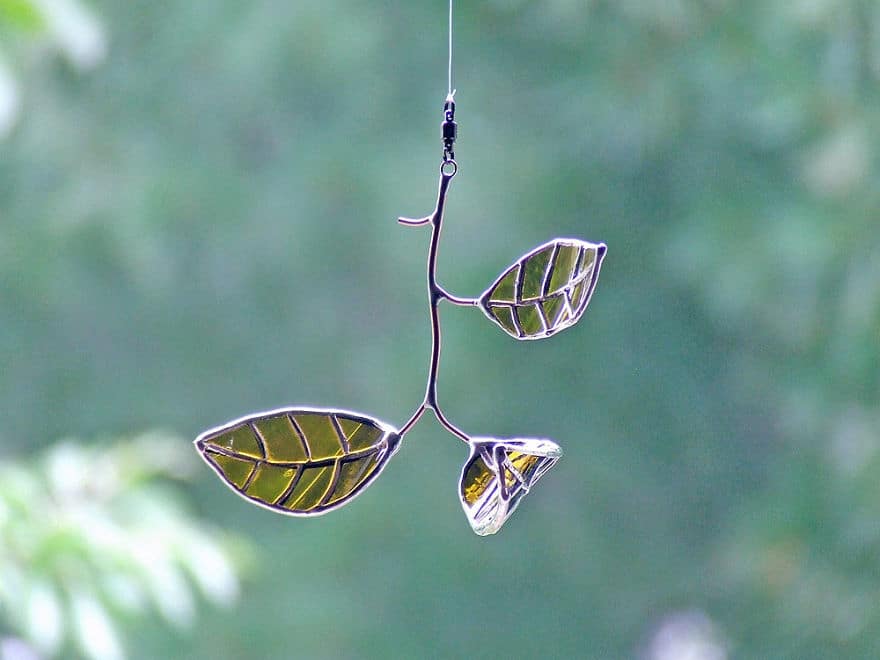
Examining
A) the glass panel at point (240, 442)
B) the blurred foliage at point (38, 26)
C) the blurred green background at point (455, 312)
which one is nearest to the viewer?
the glass panel at point (240, 442)

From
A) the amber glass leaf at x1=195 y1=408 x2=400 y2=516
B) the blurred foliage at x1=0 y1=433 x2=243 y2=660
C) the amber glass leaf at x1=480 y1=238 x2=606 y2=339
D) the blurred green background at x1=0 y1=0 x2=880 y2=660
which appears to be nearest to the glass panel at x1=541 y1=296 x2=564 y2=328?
the amber glass leaf at x1=480 y1=238 x2=606 y2=339

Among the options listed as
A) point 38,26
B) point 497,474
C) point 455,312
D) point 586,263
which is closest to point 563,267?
point 586,263

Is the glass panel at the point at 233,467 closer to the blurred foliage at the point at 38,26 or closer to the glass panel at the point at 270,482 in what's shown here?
the glass panel at the point at 270,482

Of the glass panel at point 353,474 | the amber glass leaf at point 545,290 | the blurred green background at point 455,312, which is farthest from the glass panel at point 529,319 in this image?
the blurred green background at point 455,312

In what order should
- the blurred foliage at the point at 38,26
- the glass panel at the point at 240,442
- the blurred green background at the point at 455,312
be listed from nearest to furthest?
the glass panel at the point at 240,442, the blurred foliage at the point at 38,26, the blurred green background at the point at 455,312

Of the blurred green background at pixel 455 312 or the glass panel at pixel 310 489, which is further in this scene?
the blurred green background at pixel 455 312

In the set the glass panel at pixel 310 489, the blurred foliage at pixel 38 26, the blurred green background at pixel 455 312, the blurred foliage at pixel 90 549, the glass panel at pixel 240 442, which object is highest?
the blurred green background at pixel 455 312

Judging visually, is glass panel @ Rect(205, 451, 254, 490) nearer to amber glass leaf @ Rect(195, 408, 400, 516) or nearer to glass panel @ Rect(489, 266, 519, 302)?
amber glass leaf @ Rect(195, 408, 400, 516)
